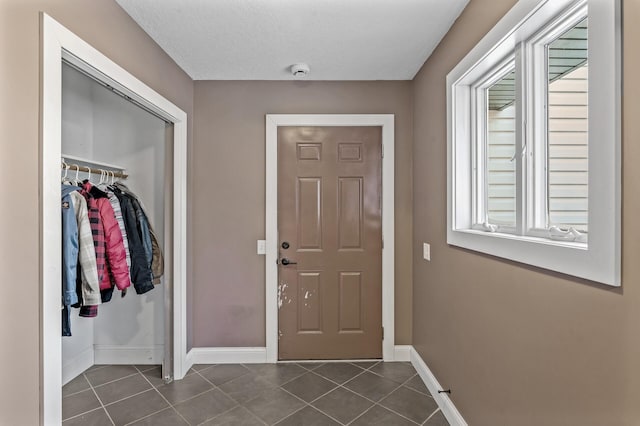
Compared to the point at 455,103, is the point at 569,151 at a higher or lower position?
lower

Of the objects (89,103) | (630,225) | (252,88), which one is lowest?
(630,225)

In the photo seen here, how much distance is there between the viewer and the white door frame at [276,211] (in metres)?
2.75

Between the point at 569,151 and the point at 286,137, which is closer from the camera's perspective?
the point at 569,151

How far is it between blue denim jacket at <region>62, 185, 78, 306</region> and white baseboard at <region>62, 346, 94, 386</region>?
1.29 m

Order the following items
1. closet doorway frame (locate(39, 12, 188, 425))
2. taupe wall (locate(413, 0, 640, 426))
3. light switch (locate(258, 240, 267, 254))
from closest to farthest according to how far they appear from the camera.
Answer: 1. taupe wall (locate(413, 0, 640, 426))
2. closet doorway frame (locate(39, 12, 188, 425))
3. light switch (locate(258, 240, 267, 254))

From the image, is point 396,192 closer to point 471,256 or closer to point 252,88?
point 471,256

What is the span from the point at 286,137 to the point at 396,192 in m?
1.06

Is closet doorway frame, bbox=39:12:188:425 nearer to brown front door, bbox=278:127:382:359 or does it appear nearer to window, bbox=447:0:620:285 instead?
brown front door, bbox=278:127:382:359

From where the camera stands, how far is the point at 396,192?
2793mm

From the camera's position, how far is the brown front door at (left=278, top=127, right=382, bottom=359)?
278 centimetres

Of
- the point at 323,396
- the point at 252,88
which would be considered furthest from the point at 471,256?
the point at 252,88

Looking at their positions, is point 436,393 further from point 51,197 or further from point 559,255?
point 51,197

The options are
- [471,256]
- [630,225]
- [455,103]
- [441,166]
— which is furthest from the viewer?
[441,166]

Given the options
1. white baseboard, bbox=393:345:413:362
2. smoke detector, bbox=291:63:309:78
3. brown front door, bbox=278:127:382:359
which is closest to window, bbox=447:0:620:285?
brown front door, bbox=278:127:382:359
